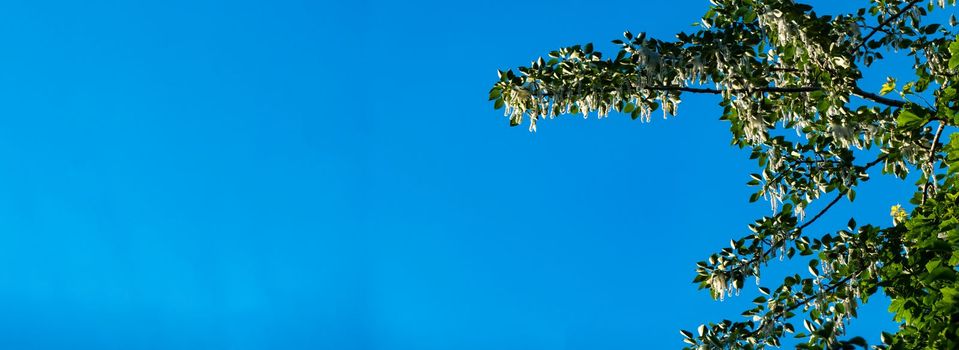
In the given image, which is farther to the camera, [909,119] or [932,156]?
[932,156]

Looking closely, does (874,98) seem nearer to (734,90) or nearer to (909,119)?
(734,90)

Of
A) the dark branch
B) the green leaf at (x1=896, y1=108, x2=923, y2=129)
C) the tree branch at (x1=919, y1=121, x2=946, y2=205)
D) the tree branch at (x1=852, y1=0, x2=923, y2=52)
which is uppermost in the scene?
the tree branch at (x1=852, y1=0, x2=923, y2=52)

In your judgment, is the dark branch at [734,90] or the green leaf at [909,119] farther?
the dark branch at [734,90]

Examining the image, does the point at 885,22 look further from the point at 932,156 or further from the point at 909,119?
the point at 909,119

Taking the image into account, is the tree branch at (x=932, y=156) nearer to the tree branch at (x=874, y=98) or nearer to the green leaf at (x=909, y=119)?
the tree branch at (x=874, y=98)

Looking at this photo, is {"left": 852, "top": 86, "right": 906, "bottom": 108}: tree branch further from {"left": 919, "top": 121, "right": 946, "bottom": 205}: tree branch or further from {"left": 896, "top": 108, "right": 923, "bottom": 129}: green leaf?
{"left": 896, "top": 108, "right": 923, "bottom": 129}: green leaf

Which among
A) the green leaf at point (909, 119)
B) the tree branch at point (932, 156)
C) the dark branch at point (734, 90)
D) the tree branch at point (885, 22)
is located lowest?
the green leaf at point (909, 119)

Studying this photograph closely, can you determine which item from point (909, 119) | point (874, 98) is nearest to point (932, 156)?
point (874, 98)

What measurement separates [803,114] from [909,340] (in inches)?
125

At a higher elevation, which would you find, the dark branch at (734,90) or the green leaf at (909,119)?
the dark branch at (734,90)

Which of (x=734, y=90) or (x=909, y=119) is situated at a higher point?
(x=734, y=90)

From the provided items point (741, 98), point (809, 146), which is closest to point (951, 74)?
point (809, 146)

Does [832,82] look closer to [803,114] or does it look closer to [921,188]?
[803,114]

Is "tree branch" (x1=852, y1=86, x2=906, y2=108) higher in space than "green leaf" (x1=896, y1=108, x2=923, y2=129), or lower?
higher
